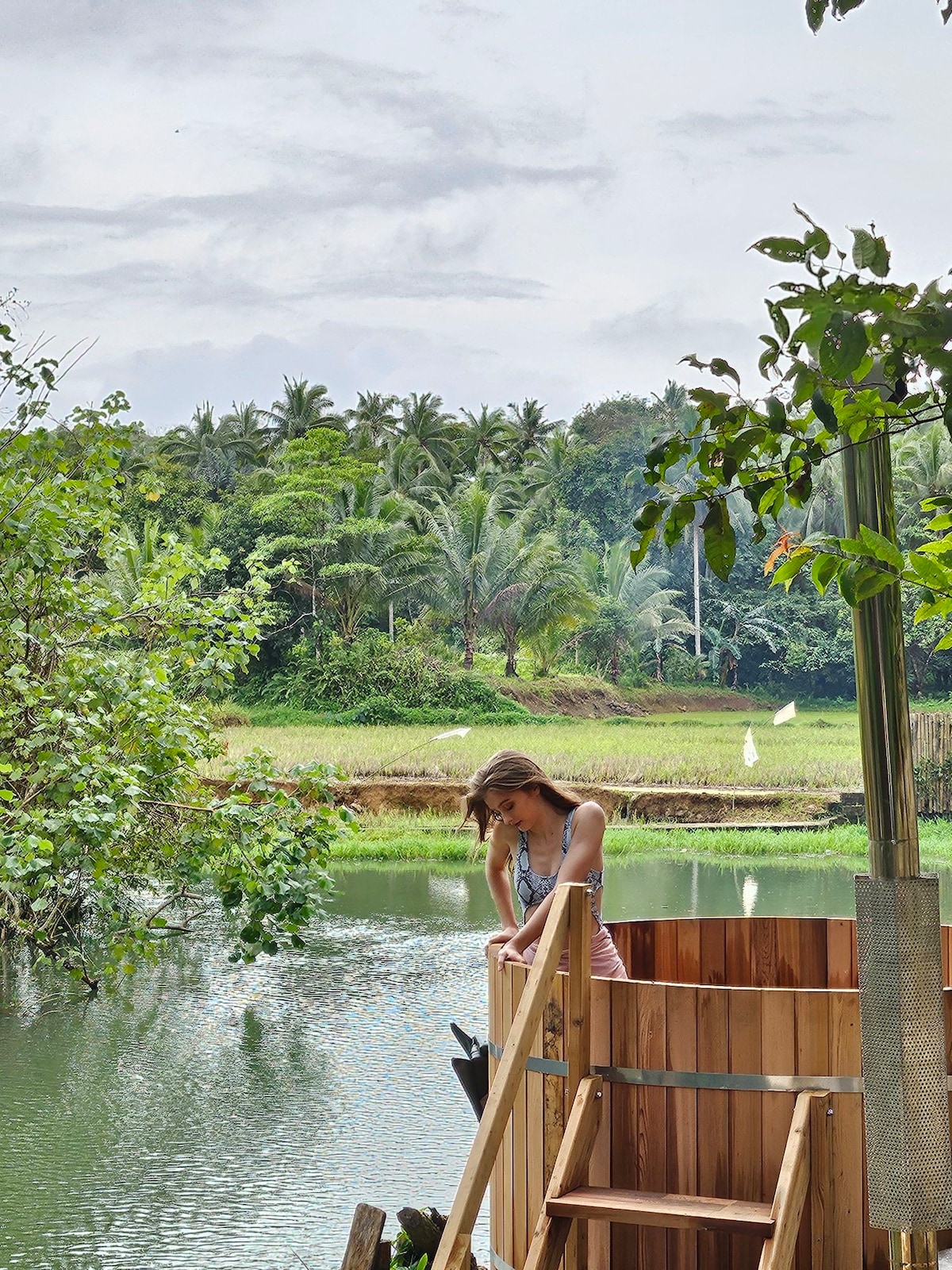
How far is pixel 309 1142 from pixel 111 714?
6.96 ft

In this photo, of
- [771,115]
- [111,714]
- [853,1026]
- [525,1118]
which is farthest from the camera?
[771,115]

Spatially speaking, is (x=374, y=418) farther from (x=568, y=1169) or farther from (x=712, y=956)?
(x=568, y=1169)

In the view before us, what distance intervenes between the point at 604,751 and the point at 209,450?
19.6 meters

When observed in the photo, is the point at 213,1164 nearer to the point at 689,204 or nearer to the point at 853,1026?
the point at 853,1026

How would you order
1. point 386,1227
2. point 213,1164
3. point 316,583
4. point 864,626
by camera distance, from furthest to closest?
point 316,583
point 213,1164
point 386,1227
point 864,626

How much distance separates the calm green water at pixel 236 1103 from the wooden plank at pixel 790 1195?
2264 millimetres

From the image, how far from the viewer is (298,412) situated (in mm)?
42750

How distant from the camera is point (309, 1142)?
21.6 ft

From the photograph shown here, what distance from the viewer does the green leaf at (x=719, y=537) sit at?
1598 mm

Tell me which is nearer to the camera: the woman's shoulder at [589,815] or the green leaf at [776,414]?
the green leaf at [776,414]

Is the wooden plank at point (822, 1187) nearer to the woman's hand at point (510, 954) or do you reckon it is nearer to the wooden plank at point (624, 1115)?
the wooden plank at point (624, 1115)

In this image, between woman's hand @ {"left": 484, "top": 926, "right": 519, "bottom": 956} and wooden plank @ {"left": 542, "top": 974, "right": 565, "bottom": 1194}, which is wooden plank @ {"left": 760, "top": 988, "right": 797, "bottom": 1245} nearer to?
wooden plank @ {"left": 542, "top": 974, "right": 565, "bottom": 1194}

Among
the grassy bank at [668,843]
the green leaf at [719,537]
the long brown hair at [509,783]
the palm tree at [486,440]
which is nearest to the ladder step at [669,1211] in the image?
the long brown hair at [509,783]

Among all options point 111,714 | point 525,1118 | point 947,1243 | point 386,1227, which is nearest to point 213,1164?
point 386,1227
